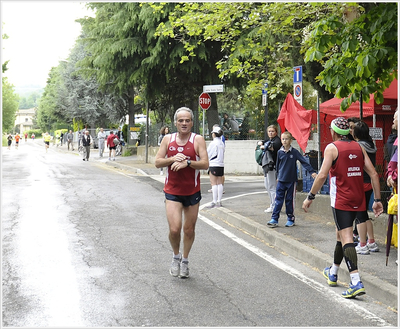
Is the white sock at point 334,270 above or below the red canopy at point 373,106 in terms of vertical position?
below

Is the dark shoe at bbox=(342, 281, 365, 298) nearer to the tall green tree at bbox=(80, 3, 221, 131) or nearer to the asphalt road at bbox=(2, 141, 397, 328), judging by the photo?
the asphalt road at bbox=(2, 141, 397, 328)

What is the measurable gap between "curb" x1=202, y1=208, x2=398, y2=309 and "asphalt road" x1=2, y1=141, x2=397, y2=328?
0.16 metres

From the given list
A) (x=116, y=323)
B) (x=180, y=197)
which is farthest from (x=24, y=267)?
(x=116, y=323)

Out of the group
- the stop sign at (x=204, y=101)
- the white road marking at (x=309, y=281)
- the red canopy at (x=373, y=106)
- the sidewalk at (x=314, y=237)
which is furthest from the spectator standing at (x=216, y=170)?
the stop sign at (x=204, y=101)

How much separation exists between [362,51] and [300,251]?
2780 mm

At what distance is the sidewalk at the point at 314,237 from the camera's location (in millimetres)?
6254

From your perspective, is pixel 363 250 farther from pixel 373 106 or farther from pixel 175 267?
pixel 373 106

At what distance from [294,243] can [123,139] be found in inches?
1321

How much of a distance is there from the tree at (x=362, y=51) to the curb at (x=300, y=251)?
212 centimetres

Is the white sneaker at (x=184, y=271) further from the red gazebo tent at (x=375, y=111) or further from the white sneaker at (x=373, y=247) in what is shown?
the red gazebo tent at (x=375, y=111)

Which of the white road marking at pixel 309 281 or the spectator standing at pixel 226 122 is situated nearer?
the white road marking at pixel 309 281

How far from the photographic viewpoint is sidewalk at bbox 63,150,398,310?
625 centimetres

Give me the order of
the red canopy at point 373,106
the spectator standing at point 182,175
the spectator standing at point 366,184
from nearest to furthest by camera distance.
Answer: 1. the spectator standing at point 182,175
2. the spectator standing at point 366,184
3. the red canopy at point 373,106

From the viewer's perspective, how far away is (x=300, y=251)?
26.0 ft
